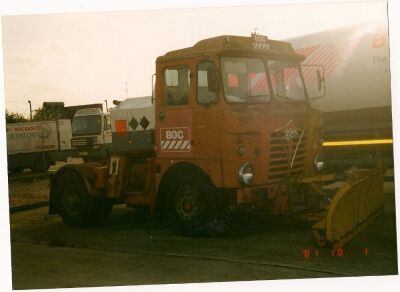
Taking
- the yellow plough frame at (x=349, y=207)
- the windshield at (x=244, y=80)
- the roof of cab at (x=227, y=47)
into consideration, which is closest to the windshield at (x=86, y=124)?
the roof of cab at (x=227, y=47)

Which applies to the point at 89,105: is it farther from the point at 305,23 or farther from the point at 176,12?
the point at 305,23

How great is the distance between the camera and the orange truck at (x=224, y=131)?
6.23 metres

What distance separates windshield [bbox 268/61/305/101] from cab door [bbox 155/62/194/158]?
3.48 feet

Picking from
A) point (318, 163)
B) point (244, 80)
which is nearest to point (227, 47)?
point (244, 80)

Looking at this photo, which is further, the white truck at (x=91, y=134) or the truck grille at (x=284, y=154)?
the white truck at (x=91, y=134)

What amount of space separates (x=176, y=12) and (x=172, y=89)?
3.14 ft

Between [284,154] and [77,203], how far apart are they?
3.27 meters

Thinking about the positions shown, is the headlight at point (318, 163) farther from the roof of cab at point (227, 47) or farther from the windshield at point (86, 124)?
the windshield at point (86, 124)

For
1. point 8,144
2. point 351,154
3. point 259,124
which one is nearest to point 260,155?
point 259,124

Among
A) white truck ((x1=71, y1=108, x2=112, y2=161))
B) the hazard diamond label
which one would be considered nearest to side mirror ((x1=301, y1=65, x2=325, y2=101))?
the hazard diamond label

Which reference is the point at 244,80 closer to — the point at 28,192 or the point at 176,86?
the point at 176,86

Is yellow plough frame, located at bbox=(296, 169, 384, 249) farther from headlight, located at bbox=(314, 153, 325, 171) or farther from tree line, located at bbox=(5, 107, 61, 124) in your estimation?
tree line, located at bbox=(5, 107, 61, 124)

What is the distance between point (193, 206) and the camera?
21.6 feet

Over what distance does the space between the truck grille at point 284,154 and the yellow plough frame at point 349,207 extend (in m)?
0.23
